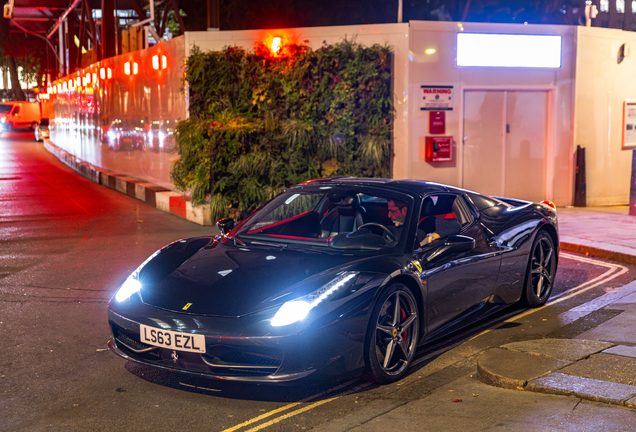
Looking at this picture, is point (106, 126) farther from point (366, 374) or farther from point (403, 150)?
point (366, 374)

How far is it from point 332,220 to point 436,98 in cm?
806

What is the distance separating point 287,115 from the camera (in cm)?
1263

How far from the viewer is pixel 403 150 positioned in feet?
41.4

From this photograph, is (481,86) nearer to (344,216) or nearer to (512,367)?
(344,216)

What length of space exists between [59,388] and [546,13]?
32.5 metres

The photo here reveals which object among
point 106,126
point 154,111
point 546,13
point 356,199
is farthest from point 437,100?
point 546,13

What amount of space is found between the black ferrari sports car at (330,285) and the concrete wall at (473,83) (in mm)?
6889

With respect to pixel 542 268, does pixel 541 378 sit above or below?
below

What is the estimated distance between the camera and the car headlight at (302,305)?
375cm

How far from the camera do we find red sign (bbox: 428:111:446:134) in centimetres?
1270

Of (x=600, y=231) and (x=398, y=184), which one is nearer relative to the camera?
(x=398, y=184)

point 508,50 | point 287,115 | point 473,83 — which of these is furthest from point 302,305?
point 508,50

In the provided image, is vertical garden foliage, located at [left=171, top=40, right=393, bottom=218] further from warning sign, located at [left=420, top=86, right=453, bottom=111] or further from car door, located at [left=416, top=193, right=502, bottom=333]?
car door, located at [left=416, top=193, right=502, bottom=333]

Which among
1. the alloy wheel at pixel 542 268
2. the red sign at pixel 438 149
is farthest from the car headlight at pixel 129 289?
the red sign at pixel 438 149
